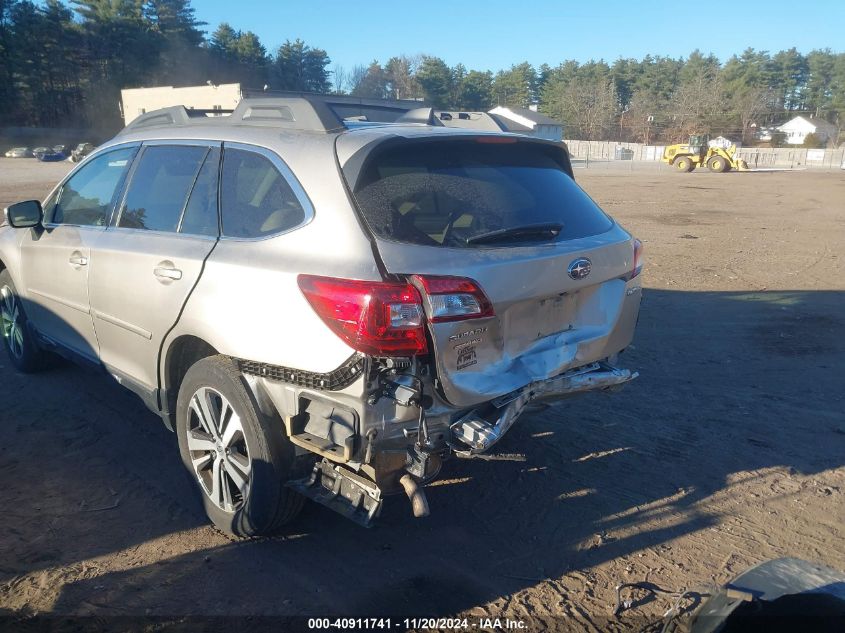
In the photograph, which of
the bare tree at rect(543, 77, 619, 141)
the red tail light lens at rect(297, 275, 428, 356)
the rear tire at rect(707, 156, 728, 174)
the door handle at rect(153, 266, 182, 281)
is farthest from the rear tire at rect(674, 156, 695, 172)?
the bare tree at rect(543, 77, 619, 141)

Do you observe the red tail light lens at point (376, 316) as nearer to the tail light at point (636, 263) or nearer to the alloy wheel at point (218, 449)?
the alloy wheel at point (218, 449)

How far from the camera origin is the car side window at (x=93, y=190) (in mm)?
4402

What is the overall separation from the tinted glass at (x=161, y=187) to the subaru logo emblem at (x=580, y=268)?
78.9 inches

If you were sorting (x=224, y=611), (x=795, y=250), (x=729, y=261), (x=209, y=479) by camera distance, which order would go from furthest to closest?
(x=795, y=250), (x=729, y=261), (x=209, y=479), (x=224, y=611)

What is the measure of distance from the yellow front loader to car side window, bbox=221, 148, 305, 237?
45.7 meters

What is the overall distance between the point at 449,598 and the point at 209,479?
1.39 m

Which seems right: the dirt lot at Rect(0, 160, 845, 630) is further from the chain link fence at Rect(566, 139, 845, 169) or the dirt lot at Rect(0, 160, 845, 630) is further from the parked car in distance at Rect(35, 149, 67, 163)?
the chain link fence at Rect(566, 139, 845, 169)

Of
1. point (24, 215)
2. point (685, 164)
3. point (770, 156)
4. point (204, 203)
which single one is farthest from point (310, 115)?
point (770, 156)

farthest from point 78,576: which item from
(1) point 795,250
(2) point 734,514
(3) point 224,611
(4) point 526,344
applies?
(1) point 795,250

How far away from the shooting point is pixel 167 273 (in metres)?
3.58

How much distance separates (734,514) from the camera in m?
3.71

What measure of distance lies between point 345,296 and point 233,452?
111cm

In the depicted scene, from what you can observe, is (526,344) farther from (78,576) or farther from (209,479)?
(78,576)

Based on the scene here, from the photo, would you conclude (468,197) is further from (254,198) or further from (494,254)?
(254,198)
